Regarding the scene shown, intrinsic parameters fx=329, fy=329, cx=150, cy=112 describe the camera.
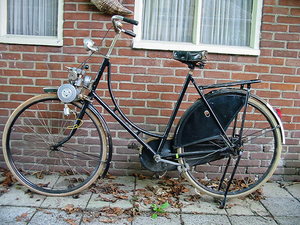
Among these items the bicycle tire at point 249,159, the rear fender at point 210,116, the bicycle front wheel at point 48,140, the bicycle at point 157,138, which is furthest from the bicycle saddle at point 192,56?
the bicycle front wheel at point 48,140

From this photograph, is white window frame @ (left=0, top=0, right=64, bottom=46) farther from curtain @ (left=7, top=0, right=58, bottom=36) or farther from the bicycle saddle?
the bicycle saddle


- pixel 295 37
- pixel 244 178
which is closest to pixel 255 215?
pixel 244 178

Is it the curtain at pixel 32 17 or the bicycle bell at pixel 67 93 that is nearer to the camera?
the bicycle bell at pixel 67 93

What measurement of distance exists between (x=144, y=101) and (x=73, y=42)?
1.01m

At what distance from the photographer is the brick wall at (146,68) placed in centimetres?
356

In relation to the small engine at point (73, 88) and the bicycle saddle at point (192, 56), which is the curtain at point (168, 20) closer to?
the bicycle saddle at point (192, 56)

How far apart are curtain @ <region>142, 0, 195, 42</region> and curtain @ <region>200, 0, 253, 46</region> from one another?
161 mm

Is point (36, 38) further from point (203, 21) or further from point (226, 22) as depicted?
point (226, 22)

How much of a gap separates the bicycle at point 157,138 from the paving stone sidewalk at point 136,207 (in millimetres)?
133

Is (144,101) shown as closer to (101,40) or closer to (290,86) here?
(101,40)

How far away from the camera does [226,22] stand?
3.70 metres

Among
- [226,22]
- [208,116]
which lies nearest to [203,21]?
[226,22]

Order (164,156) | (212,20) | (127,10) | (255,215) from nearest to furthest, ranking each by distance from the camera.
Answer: (255,215)
(164,156)
(127,10)
(212,20)

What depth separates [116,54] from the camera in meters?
3.59
